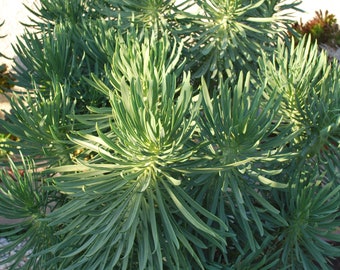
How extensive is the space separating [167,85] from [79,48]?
2.26 feet

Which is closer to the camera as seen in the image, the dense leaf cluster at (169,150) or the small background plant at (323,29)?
the dense leaf cluster at (169,150)

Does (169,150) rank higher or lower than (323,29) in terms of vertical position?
lower

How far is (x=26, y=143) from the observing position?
170 centimetres

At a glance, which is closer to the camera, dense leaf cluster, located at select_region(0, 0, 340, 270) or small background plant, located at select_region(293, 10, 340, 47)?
dense leaf cluster, located at select_region(0, 0, 340, 270)

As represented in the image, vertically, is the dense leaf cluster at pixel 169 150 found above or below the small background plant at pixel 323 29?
below

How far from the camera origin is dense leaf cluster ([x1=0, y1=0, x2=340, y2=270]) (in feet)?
4.48

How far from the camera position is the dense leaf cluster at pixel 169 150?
1.37 m

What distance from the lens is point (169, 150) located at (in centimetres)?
130

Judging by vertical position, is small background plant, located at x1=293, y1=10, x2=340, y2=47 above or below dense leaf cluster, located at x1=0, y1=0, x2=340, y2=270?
above

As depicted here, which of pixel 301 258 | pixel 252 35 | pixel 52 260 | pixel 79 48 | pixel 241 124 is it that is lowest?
pixel 301 258

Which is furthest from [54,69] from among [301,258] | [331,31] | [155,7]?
[331,31]

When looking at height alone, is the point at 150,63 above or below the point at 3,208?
above

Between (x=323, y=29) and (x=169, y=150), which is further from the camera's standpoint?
(x=323, y=29)

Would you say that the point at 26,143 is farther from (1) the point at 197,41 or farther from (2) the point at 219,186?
(1) the point at 197,41
